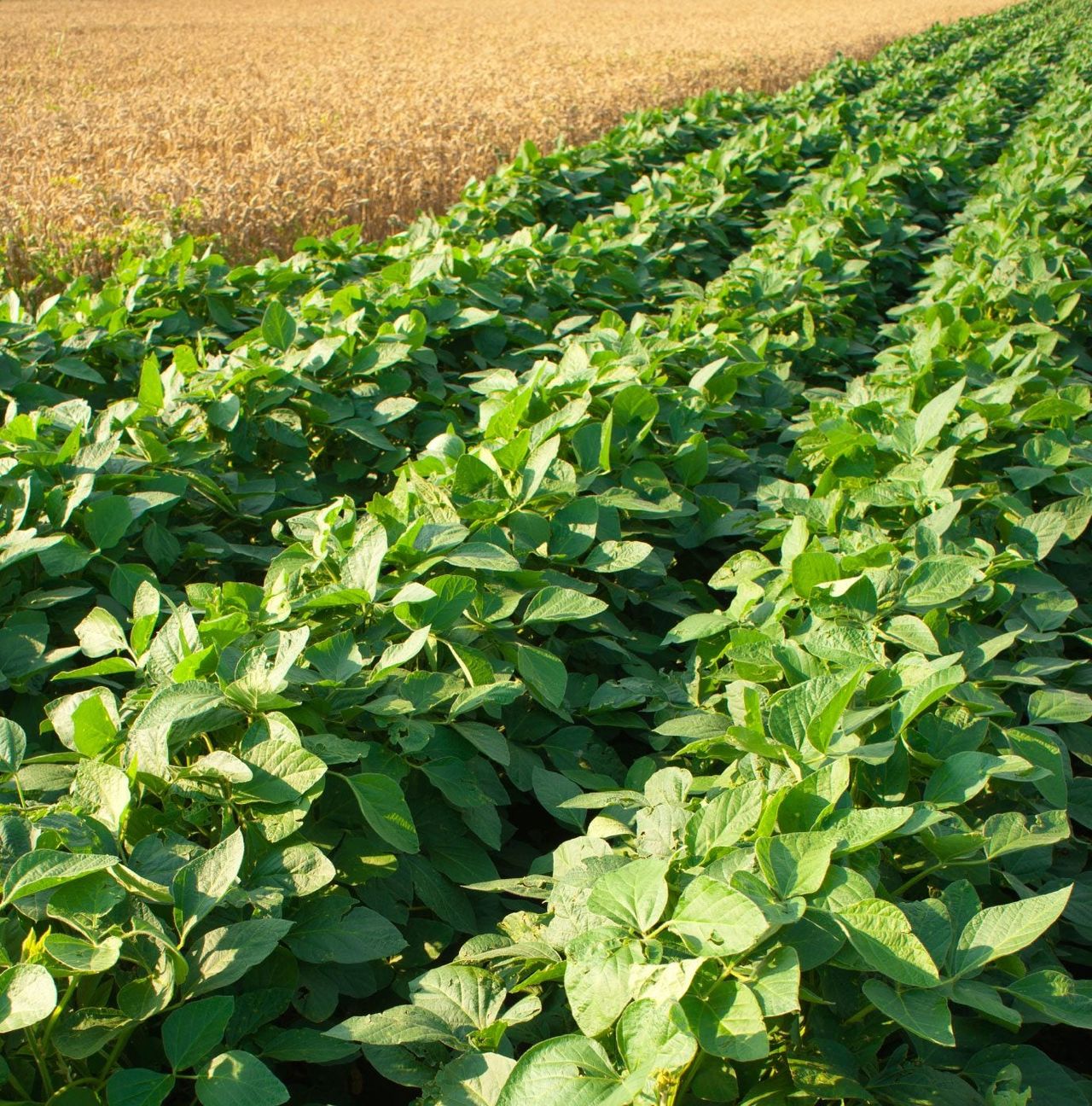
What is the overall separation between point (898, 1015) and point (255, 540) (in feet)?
7.93

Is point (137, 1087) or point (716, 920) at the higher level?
point (716, 920)

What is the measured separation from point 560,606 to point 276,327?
1733mm

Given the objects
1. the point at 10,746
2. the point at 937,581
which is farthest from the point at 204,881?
the point at 937,581

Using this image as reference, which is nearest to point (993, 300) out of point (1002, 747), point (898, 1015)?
point (1002, 747)

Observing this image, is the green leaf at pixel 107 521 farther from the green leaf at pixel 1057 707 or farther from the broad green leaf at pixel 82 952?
the green leaf at pixel 1057 707

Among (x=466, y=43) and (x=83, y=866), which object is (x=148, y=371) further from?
(x=466, y=43)

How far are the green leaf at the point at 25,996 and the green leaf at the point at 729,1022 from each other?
0.63 meters

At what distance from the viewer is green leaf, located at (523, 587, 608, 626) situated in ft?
5.81

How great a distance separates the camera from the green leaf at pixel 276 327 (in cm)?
308

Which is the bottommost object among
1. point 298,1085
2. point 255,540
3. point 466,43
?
point 298,1085

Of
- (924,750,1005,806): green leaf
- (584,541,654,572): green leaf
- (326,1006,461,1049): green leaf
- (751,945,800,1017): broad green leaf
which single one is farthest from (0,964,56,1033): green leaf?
(584,541,654,572): green leaf

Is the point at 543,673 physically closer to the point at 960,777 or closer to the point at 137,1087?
the point at 960,777

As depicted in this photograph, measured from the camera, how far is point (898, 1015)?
102 cm

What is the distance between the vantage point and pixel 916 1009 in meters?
1.04
